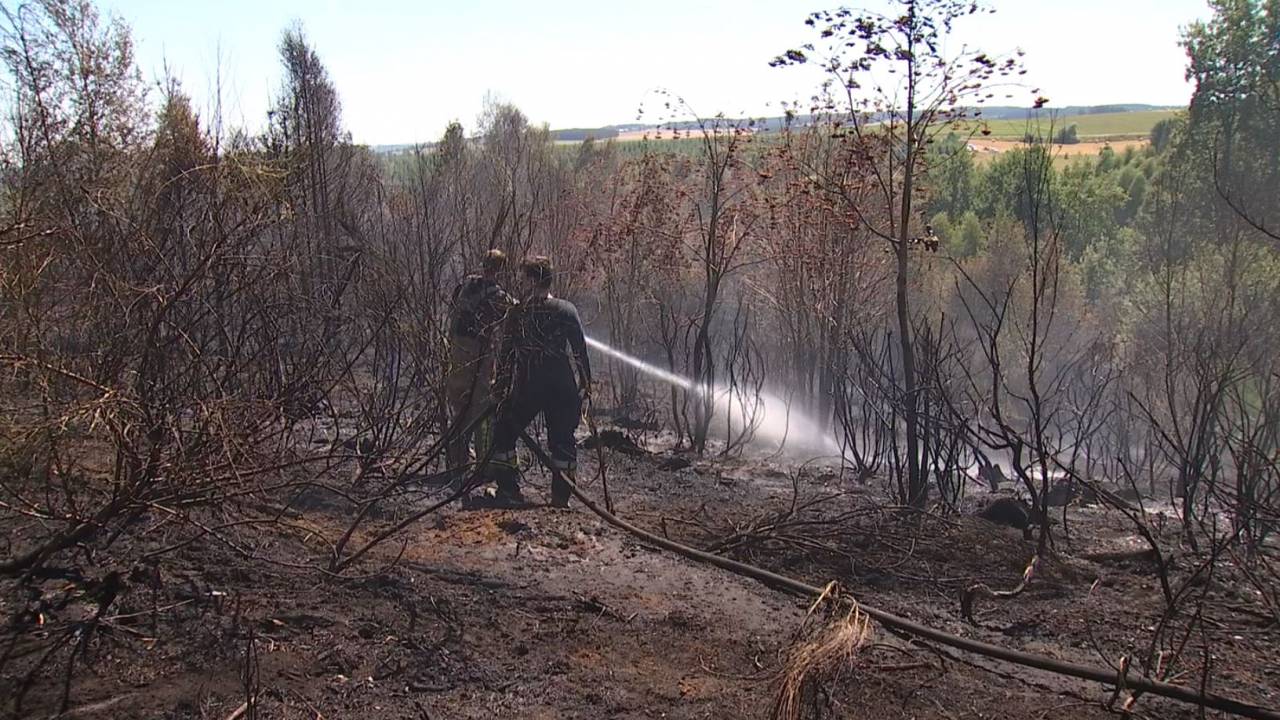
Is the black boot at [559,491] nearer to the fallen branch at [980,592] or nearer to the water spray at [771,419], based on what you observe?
the fallen branch at [980,592]

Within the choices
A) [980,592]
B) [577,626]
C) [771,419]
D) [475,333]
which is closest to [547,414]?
[475,333]

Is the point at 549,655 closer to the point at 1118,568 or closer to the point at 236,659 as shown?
the point at 236,659

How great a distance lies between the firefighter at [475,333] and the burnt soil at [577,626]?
887mm

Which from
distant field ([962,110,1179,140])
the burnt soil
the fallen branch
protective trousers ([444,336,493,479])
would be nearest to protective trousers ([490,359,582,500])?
protective trousers ([444,336,493,479])

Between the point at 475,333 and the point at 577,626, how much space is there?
2.60 meters

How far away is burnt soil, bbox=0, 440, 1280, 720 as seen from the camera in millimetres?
3309

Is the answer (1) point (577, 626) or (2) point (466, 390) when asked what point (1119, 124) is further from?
(1) point (577, 626)

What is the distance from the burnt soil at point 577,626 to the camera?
331cm

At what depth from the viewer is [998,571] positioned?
209 inches

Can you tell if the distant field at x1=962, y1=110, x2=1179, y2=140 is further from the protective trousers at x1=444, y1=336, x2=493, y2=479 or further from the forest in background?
the protective trousers at x1=444, y1=336, x2=493, y2=479

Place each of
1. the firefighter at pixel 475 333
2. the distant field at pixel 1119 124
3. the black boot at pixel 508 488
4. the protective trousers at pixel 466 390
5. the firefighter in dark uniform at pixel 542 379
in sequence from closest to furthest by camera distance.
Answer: the firefighter at pixel 475 333 → the firefighter in dark uniform at pixel 542 379 → the protective trousers at pixel 466 390 → the black boot at pixel 508 488 → the distant field at pixel 1119 124

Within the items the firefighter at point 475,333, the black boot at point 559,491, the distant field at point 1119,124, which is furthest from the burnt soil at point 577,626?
the distant field at point 1119,124

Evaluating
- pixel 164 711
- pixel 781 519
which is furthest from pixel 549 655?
pixel 781 519

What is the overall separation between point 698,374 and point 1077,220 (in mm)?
33537
